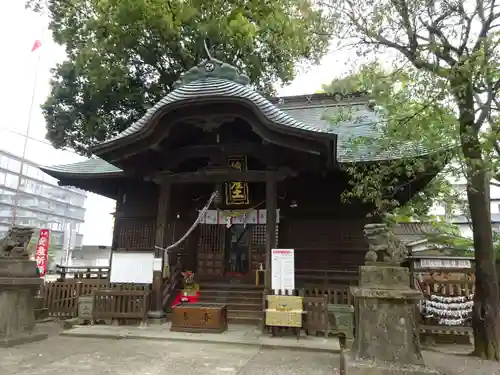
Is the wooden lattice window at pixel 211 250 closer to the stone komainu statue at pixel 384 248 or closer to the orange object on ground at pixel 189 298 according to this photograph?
the orange object on ground at pixel 189 298

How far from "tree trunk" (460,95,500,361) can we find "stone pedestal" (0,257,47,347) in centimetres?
863

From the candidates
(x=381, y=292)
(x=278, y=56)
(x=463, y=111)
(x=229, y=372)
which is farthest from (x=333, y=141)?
(x=278, y=56)

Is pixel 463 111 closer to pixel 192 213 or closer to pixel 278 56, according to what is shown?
pixel 192 213

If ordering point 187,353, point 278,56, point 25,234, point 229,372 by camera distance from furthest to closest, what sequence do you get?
1. point 278,56
2. point 25,234
3. point 187,353
4. point 229,372

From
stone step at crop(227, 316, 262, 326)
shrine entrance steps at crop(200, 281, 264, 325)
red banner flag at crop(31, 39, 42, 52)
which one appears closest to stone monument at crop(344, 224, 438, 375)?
stone step at crop(227, 316, 262, 326)

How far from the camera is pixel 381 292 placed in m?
5.25

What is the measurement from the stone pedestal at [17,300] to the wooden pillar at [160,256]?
2.38 metres

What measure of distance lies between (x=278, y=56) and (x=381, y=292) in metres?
14.5

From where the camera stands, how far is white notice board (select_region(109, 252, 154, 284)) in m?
9.39

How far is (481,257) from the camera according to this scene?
23.3 ft

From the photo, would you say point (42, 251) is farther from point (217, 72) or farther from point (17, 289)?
point (217, 72)

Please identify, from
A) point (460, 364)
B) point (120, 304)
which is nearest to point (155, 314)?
point (120, 304)

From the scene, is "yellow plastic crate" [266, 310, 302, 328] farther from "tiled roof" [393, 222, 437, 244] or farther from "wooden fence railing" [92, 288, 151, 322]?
"tiled roof" [393, 222, 437, 244]

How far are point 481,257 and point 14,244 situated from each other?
30.5 ft
